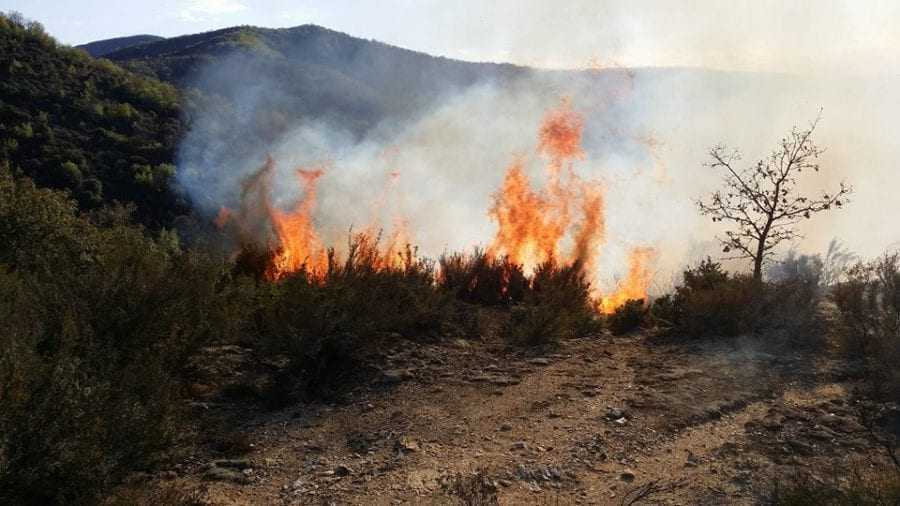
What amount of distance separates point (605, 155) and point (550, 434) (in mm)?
18055

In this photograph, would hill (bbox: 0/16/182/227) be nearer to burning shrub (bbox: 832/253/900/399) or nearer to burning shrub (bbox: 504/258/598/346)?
burning shrub (bbox: 504/258/598/346)

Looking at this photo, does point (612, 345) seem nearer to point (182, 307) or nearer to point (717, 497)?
point (717, 497)

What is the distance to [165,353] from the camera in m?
5.40

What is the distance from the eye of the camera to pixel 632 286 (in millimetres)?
14578

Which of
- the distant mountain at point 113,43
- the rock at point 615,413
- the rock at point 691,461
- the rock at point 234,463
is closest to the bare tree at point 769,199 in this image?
the rock at point 615,413

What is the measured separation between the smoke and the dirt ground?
364 inches

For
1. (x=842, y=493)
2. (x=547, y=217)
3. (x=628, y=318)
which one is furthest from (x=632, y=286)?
(x=842, y=493)

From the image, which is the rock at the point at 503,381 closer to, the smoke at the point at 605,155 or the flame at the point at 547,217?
the flame at the point at 547,217

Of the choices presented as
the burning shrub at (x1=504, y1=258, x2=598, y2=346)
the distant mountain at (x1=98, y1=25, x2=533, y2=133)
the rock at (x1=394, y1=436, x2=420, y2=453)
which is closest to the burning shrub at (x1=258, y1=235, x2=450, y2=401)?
the burning shrub at (x1=504, y1=258, x2=598, y2=346)

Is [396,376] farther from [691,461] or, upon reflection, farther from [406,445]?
[691,461]

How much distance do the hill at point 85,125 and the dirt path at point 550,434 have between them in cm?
1898

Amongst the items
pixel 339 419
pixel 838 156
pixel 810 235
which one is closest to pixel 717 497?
pixel 339 419

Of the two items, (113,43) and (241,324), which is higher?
(113,43)

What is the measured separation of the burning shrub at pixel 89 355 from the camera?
3605mm
